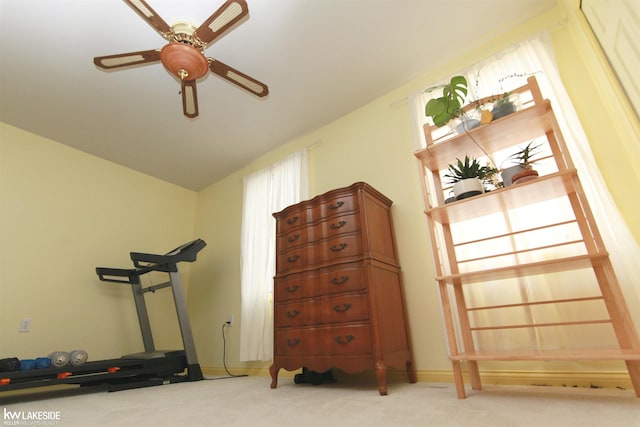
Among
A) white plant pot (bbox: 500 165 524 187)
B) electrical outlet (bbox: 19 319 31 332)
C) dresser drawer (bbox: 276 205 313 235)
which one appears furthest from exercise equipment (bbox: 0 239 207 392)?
white plant pot (bbox: 500 165 524 187)

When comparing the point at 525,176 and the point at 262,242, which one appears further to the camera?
the point at 262,242

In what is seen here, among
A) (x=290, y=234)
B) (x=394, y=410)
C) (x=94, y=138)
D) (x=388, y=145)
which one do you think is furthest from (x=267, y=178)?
(x=394, y=410)

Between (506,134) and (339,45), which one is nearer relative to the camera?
(506,134)

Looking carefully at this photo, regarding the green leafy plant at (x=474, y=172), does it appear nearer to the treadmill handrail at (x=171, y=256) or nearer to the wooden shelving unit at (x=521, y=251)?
the wooden shelving unit at (x=521, y=251)

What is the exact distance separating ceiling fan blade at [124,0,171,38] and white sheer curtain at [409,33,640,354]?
2.02 m

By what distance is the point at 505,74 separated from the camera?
7.63ft

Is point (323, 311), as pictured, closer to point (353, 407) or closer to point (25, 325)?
point (353, 407)

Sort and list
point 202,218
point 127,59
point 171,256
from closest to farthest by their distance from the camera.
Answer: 1. point 127,59
2. point 171,256
3. point 202,218

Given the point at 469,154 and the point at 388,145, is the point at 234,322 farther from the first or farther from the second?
the point at 469,154

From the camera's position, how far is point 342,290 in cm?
218

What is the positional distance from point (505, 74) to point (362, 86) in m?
1.22

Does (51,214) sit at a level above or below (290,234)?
above

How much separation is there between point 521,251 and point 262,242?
2.52 m

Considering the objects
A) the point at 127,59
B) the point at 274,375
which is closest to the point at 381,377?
the point at 274,375
